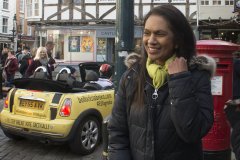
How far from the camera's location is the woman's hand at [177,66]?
1596 millimetres

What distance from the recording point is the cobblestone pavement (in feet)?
14.6

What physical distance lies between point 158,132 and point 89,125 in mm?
3191

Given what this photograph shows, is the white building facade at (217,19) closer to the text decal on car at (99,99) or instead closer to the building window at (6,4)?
the text decal on car at (99,99)

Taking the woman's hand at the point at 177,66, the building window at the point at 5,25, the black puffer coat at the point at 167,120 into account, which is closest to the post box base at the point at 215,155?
the black puffer coat at the point at 167,120

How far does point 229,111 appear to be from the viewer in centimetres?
162

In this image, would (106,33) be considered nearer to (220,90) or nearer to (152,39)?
(220,90)

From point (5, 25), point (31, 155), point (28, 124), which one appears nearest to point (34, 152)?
point (31, 155)

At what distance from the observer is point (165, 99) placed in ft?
5.47

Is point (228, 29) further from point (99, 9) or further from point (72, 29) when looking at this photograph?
point (72, 29)

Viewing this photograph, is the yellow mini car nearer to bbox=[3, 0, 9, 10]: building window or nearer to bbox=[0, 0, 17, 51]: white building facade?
bbox=[0, 0, 17, 51]: white building facade

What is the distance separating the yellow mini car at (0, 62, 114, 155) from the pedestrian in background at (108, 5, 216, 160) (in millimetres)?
2574

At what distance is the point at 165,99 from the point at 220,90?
78.3 inches

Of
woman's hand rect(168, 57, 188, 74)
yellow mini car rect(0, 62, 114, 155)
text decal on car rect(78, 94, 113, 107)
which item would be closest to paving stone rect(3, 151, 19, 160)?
yellow mini car rect(0, 62, 114, 155)

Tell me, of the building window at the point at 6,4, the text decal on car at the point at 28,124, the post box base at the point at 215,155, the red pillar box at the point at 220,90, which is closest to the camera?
the red pillar box at the point at 220,90
